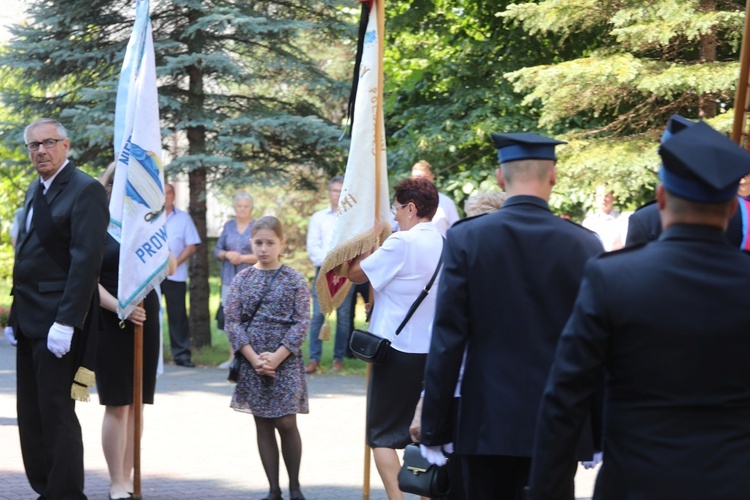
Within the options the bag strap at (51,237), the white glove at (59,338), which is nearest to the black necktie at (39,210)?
the bag strap at (51,237)

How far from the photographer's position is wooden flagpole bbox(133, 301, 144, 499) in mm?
7363

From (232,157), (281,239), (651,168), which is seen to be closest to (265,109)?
(232,157)

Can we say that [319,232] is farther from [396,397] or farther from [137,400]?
[396,397]

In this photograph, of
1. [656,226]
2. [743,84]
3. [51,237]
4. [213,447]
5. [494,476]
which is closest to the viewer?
[494,476]

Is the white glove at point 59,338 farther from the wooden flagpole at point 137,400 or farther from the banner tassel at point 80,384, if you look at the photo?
the wooden flagpole at point 137,400

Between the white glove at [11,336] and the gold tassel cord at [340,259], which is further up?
the gold tassel cord at [340,259]

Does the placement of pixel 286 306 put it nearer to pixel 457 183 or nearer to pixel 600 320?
pixel 600 320

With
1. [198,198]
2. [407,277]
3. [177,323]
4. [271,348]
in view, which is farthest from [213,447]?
[198,198]

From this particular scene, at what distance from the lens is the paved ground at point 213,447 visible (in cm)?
784

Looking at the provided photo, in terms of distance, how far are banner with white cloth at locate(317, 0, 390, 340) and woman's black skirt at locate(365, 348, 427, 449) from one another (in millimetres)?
1058

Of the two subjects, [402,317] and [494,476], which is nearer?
[494,476]

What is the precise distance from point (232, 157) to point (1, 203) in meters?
13.4

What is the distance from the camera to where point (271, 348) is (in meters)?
7.43

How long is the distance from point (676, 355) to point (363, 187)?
469cm
